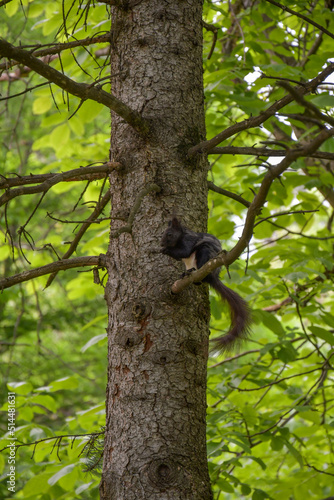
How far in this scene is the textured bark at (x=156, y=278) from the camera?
6.21ft

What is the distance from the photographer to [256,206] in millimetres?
1472

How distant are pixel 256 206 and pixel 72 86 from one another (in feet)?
3.00

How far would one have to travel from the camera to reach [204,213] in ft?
7.87

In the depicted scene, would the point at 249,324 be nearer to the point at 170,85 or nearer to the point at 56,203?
the point at 170,85

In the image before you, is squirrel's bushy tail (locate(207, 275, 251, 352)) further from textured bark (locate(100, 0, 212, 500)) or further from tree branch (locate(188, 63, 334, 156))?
tree branch (locate(188, 63, 334, 156))

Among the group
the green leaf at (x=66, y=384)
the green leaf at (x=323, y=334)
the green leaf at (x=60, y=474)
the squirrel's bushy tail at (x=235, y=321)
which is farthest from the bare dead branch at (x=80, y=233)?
the green leaf at (x=323, y=334)

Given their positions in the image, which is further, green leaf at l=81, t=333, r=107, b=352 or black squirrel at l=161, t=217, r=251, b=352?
green leaf at l=81, t=333, r=107, b=352

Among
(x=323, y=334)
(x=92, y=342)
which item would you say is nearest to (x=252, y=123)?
(x=323, y=334)

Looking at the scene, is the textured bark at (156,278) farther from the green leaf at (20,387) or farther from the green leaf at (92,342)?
the green leaf at (20,387)

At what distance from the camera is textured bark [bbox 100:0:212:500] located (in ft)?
6.21

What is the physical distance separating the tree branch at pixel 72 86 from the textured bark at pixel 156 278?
0.11 metres

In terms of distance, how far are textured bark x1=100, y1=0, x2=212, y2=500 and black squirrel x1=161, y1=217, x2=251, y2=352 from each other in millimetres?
67

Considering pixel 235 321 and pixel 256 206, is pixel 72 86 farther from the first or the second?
pixel 235 321

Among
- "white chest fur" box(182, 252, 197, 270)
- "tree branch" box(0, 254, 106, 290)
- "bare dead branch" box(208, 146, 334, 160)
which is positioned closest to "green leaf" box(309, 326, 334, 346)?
"white chest fur" box(182, 252, 197, 270)
